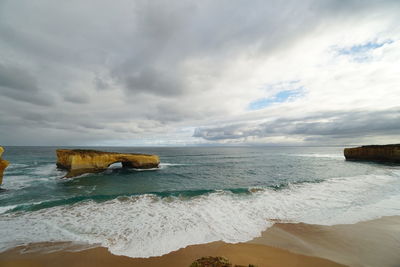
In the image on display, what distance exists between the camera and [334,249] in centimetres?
558

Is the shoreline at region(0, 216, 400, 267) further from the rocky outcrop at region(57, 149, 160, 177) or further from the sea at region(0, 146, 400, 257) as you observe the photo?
the rocky outcrop at region(57, 149, 160, 177)

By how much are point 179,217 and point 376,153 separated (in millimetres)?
48962

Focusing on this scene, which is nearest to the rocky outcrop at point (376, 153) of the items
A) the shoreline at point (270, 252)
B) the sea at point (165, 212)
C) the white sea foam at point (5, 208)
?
the sea at point (165, 212)

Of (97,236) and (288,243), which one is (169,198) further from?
(288,243)

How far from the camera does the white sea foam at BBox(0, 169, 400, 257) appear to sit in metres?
6.17

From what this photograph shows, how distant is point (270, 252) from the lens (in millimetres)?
5352

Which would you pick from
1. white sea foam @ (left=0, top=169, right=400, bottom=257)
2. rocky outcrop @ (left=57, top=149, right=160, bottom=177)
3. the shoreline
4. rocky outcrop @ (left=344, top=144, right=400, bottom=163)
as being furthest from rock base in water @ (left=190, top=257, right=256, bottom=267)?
rocky outcrop @ (left=344, top=144, right=400, bottom=163)

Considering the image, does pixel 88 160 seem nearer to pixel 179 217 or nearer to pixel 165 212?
pixel 165 212

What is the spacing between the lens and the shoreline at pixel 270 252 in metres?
4.89

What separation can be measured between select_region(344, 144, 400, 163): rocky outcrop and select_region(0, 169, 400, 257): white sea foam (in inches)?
1210

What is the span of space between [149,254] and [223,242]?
2699 millimetres

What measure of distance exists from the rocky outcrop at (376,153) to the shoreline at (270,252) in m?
39.9

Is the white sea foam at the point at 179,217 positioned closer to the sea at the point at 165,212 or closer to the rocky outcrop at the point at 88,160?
the sea at the point at 165,212

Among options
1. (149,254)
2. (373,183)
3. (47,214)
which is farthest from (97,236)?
(373,183)
